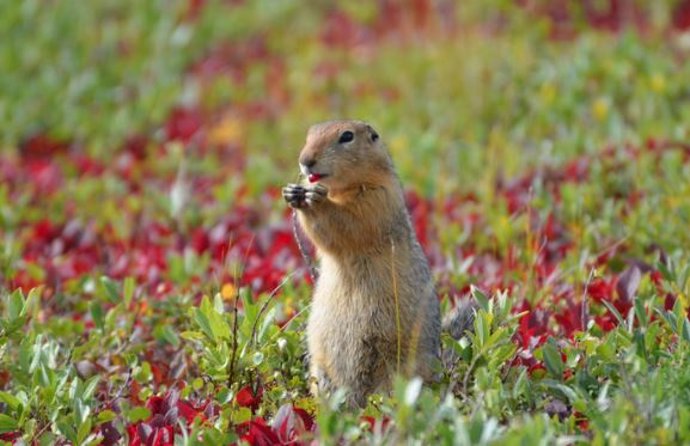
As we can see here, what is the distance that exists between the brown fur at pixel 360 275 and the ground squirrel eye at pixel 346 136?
14mm

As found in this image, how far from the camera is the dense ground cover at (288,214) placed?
4055 millimetres

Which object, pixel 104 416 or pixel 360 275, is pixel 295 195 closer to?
pixel 360 275

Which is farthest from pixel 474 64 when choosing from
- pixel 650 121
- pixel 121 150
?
pixel 121 150

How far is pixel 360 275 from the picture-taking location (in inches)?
182

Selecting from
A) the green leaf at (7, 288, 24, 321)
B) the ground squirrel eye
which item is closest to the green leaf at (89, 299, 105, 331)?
the green leaf at (7, 288, 24, 321)

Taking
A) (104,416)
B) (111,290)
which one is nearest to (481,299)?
(104,416)

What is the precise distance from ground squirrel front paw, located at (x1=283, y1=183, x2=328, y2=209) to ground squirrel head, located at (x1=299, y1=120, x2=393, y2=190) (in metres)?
0.06

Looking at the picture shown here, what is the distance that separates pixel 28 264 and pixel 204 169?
263 cm

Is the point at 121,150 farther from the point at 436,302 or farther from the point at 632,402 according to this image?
the point at 632,402

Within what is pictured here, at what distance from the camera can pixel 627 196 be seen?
694 cm

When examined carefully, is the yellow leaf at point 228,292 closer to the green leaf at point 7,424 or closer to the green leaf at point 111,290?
the green leaf at point 111,290

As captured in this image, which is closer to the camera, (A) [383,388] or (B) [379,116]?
(A) [383,388]

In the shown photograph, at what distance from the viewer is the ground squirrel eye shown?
15.6 feet

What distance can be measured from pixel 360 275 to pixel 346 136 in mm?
560
